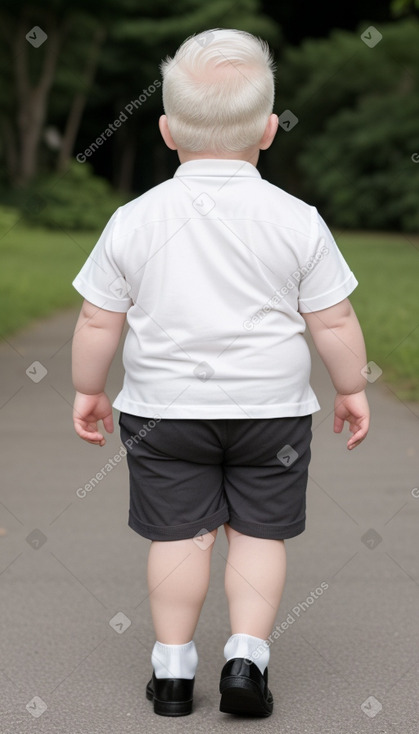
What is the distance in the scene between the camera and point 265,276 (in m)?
2.59

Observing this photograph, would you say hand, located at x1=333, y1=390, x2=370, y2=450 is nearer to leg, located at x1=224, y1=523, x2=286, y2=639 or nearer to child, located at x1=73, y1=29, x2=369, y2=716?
child, located at x1=73, y1=29, x2=369, y2=716

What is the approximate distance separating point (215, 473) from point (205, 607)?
934 mm

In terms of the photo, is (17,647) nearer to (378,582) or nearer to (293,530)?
(293,530)

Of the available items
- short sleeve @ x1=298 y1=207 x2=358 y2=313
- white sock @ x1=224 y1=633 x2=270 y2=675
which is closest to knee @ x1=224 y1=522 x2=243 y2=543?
white sock @ x1=224 y1=633 x2=270 y2=675

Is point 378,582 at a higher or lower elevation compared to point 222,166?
lower

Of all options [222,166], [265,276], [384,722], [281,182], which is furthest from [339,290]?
[281,182]

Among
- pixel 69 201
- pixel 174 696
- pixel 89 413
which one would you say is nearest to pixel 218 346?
pixel 89 413

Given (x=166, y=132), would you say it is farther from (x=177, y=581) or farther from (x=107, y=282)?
(x=177, y=581)

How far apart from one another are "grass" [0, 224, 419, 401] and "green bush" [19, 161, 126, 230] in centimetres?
436

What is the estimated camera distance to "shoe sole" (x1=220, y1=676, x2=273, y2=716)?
2.57 m

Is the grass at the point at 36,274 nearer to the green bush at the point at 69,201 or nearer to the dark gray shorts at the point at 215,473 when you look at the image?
the green bush at the point at 69,201

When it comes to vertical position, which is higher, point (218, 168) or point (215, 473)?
point (218, 168)

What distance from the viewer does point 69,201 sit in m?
34.9

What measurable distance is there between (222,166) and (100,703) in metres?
1.34
